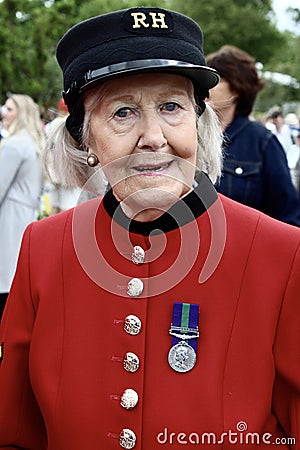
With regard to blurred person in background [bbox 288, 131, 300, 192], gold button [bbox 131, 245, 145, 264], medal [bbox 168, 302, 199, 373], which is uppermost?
blurred person in background [bbox 288, 131, 300, 192]

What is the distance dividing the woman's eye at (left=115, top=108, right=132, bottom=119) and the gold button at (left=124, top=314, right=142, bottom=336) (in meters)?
0.51

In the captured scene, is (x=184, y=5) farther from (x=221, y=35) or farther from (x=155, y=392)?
(x=155, y=392)

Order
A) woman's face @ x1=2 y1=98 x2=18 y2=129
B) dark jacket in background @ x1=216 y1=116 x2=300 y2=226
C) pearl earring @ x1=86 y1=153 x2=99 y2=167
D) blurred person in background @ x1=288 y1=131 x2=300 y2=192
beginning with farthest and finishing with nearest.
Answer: blurred person in background @ x1=288 y1=131 x2=300 y2=192 < woman's face @ x1=2 y1=98 x2=18 y2=129 < dark jacket in background @ x1=216 y1=116 x2=300 y2=226 < pearl earring @ x1=86 y1=153 x2=99 y2=167

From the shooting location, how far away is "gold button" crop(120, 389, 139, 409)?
1644 mm

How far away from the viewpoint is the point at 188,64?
5.39 feet

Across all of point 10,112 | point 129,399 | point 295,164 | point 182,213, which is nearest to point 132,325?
point 129,399

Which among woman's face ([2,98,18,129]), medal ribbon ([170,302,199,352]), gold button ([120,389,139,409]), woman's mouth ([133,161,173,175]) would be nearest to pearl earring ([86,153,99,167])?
woman's mouth ([133,161,173,175])

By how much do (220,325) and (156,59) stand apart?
668 mm

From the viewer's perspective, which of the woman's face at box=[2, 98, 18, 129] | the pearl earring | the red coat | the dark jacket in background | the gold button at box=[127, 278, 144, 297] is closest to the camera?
the red coat

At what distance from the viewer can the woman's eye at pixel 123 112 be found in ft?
5.48

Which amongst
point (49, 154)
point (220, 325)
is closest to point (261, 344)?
point (220, 325)

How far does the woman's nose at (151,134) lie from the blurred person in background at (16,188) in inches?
124

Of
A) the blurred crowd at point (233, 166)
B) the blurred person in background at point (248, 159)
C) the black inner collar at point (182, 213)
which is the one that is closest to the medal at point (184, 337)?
the black inner collar at point (182, 213)

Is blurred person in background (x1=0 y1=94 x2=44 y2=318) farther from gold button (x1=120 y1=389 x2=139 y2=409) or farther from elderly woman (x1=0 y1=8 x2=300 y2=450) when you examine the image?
gold button (x1=120 y1=389 x2=139 y2=409)
